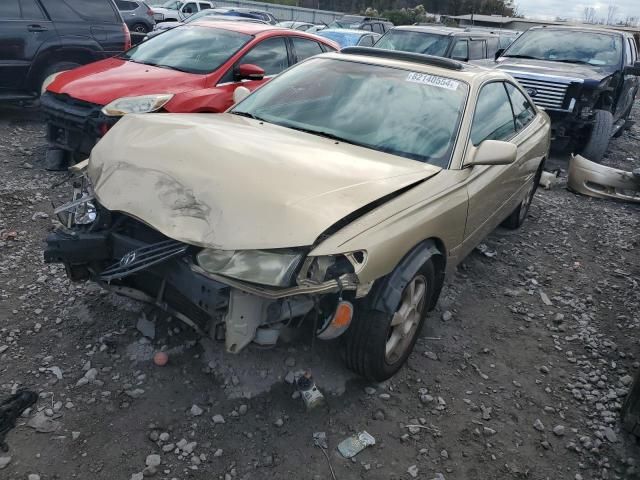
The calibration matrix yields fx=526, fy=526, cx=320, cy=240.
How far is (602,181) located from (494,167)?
12.8 ft

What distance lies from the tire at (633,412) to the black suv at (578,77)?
559 cm

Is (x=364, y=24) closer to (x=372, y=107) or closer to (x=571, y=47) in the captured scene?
(x=571, y=47)

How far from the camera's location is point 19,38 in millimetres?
6859

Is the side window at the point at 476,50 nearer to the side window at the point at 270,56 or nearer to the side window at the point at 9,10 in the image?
the side window at the point at 270,56

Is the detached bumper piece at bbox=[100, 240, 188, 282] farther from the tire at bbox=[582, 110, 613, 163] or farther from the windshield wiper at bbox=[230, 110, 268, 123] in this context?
the tire at bbox=[582, 110, 613, 163]

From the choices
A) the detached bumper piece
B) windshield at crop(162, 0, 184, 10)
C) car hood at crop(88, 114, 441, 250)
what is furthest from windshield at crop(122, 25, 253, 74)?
windshield at crop(162, 0, 184, 10)

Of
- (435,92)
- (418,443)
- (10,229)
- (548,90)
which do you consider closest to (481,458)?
(418,443)

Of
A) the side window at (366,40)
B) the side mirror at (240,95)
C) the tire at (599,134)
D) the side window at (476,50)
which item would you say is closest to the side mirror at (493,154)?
the side mirror at (240,95)

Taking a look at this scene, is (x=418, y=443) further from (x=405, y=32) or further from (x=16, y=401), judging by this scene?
(x=405, y=32)


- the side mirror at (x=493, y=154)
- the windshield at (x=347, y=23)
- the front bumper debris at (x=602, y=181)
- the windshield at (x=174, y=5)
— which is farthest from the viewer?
the windshield at (x=174, y=5)

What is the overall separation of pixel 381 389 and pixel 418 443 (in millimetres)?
402

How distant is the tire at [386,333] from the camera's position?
271 cm

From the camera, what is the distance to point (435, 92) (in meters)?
3.57

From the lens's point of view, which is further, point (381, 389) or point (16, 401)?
point (381, 389)
